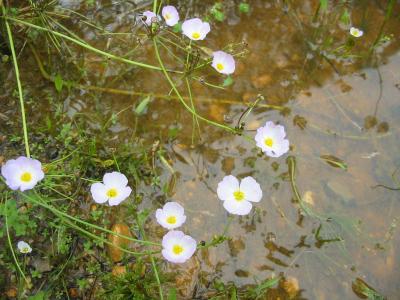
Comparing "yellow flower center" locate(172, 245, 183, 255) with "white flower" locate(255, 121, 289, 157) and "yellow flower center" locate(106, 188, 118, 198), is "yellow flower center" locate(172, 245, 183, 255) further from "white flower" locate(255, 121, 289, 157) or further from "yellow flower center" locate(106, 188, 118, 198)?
"white flower" locate(255, 121, 289, 157)

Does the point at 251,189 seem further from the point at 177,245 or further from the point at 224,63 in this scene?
the point at 224,63

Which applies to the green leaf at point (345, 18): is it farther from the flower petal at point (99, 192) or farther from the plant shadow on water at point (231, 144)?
the flower petal at point (99, 192)

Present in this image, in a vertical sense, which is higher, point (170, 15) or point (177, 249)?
point (170, 15)

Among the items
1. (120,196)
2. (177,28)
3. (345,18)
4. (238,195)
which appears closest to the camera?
(120,196)

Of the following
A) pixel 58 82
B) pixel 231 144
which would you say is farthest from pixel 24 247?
pixel 231 144

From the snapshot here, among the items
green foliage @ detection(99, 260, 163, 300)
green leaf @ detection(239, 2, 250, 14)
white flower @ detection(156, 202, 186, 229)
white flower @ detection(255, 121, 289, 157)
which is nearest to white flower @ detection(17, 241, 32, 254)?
green foliage @ detection(99, 260, 163, 300)

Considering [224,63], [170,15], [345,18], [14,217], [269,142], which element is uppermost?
[345,18]
